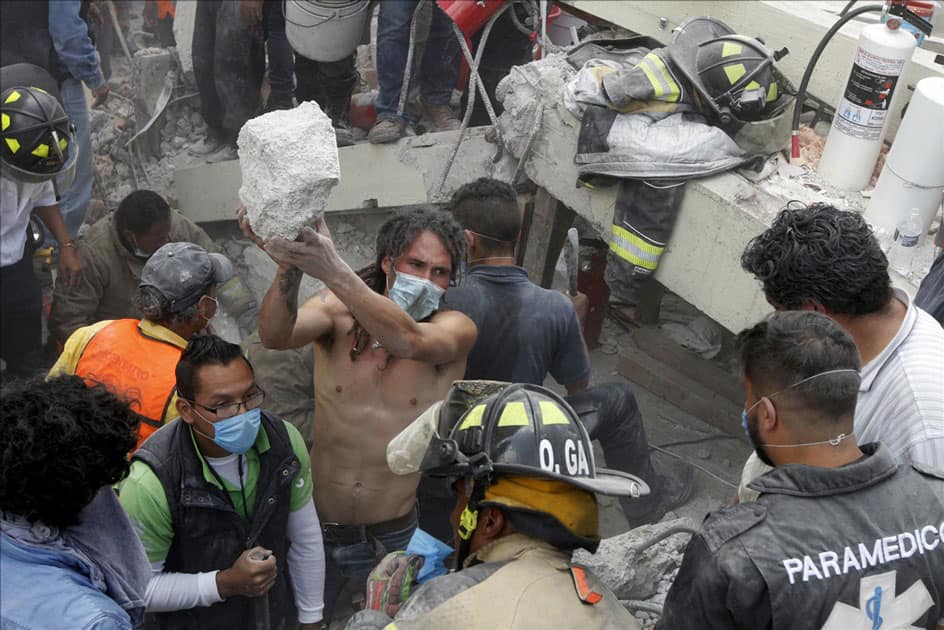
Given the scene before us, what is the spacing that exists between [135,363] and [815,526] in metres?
2.41

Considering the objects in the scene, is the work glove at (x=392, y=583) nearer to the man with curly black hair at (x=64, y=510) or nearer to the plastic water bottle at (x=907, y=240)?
the man with curly black hair at (x=64, y=510)

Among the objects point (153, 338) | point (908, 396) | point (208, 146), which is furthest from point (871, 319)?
point (208, 146)

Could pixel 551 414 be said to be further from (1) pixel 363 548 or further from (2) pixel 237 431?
(1) pixel 363 548

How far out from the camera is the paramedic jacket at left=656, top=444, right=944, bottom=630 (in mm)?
2195

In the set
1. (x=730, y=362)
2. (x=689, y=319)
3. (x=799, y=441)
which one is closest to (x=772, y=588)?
(x=799, y=441)

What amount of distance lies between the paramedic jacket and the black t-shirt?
158cm

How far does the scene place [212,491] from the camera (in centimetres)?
297

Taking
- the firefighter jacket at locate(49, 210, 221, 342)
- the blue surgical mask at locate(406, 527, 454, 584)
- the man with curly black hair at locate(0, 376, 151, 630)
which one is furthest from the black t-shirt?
the firefighter jacket at locate(49, 210, 221, 342)

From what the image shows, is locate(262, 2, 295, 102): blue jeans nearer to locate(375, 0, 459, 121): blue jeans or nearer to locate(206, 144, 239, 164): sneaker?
locate(206, 144, 239, 164): sneaker

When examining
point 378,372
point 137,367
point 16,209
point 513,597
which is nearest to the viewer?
point 513,597

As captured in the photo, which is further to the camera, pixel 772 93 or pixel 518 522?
pixel 772 93

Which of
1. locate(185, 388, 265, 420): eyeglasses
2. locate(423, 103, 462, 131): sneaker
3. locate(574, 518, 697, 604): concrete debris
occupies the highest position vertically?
locate(185, 388, 265, 420): eyeglasses

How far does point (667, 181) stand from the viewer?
4.41m

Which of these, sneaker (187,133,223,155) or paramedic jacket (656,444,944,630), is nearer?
paramedic jacket (656,444,944,630)
